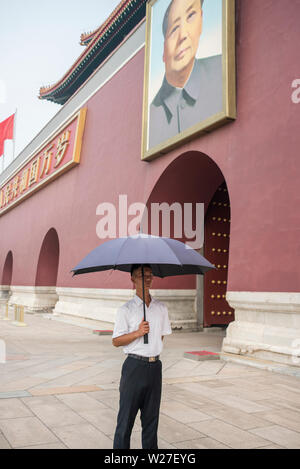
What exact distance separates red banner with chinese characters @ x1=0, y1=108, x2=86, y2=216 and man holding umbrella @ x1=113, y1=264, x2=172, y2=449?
1249 cm

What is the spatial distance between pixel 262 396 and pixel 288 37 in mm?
5305

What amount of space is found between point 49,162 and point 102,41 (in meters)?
5.33

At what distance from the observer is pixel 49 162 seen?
1730 cm

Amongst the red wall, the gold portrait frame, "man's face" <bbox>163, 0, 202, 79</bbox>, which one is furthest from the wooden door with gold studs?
"man's face" <bbox>163, 0, 202, 79</bbox>

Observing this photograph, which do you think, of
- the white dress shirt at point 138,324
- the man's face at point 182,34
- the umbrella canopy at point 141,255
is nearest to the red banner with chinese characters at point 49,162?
the man's face at point 182,34

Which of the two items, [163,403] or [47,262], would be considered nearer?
[163,403]

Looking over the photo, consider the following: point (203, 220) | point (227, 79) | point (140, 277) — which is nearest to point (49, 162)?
point (203, 220)

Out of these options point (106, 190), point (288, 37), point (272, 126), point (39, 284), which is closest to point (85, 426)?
point (272, 126)

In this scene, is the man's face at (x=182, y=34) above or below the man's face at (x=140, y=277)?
above

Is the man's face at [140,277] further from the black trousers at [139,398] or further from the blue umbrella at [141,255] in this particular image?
the black trousers at [139,398]

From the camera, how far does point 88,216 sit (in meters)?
13.1

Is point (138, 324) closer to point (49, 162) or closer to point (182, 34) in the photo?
point (182, 34)

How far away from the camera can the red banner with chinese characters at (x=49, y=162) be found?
47.6 feet
